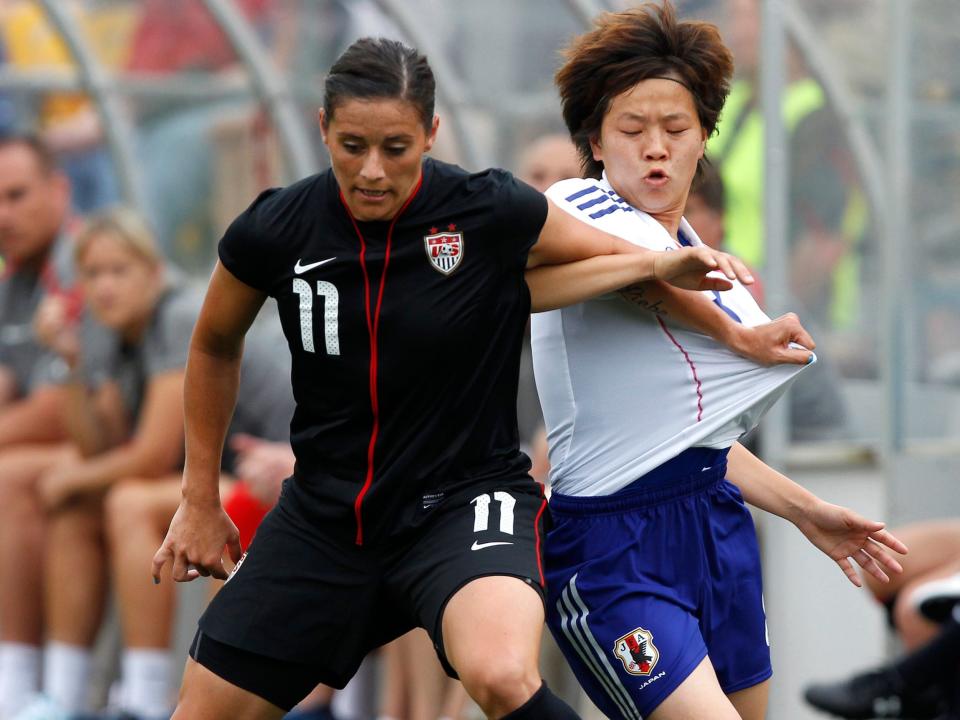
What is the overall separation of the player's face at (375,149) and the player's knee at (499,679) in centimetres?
Answer: 96

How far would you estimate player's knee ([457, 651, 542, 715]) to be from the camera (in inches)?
141

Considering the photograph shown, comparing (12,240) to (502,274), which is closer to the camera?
(502,274)

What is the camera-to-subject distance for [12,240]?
25.7 feet

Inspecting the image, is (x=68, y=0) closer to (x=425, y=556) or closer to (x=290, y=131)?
(x=290, y=131)

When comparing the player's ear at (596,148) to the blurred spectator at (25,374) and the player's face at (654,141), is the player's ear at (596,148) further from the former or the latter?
the blurred spectator at (25,374)

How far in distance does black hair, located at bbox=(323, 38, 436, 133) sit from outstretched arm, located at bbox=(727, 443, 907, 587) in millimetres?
1106

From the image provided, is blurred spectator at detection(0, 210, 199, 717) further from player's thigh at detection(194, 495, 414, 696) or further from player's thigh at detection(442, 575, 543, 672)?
player's thigh at detection(442, 575, 543, 672)

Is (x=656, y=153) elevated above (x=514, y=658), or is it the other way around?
(x=656, y=153)

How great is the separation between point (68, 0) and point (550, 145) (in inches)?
133

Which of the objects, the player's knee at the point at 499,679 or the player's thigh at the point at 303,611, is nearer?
the player's knee at the point at 499,679

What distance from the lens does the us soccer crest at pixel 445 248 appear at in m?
3.85

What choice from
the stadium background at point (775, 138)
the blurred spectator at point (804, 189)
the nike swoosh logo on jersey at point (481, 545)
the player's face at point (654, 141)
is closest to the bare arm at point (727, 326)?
the player's face at point (654, 141)

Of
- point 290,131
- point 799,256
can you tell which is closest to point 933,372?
point 799,256

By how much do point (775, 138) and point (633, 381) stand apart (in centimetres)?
273
